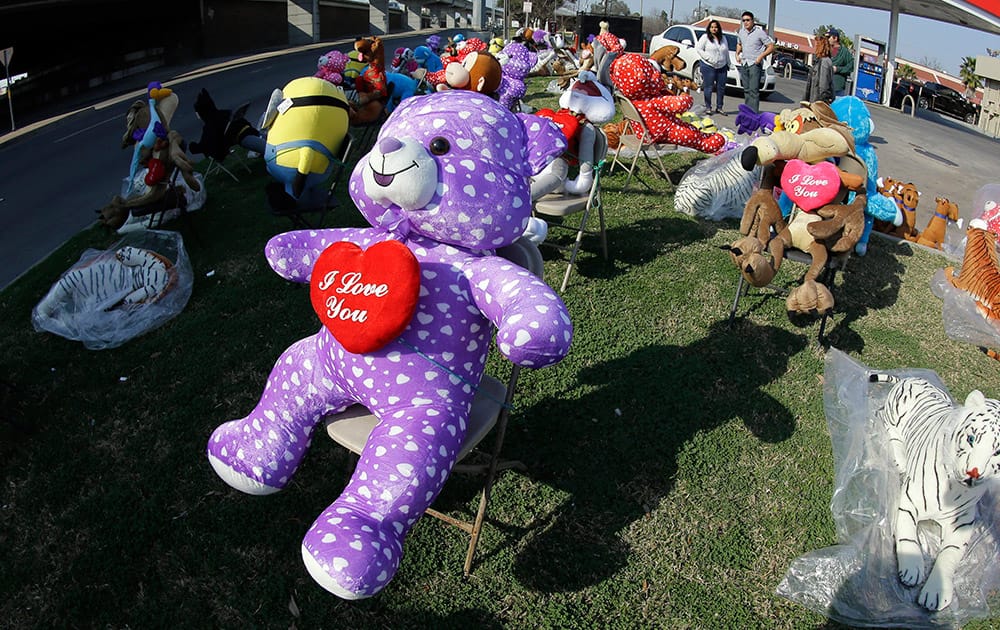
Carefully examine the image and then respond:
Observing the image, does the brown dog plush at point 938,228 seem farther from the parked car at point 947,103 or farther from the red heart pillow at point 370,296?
the parked car at point 947,103

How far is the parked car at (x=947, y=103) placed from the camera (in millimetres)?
21562

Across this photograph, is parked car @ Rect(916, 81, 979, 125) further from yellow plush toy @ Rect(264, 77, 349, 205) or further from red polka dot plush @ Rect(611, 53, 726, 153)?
yellow plush toy @ Rect(264, 77, 349, 205)

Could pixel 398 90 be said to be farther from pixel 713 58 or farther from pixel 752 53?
pixel 752 53

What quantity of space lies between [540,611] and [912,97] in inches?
764

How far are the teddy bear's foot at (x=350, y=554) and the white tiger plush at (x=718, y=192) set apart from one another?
5.50 metres

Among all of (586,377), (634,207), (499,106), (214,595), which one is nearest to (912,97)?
(634,207)

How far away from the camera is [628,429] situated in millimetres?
A: 3902

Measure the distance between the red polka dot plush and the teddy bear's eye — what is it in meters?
5.45

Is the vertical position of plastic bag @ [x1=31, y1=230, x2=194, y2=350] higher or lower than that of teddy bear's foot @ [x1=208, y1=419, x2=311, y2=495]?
lower

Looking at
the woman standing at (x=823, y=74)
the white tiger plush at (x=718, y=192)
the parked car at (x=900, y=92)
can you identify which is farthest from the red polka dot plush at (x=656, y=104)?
the parked car at (x=900, y=92)

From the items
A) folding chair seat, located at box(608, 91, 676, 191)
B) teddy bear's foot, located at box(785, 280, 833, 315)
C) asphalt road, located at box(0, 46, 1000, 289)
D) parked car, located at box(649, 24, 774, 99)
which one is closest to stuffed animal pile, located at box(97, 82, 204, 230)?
asphalt road, located at box(0, 46, 1000, 289)

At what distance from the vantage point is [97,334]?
484cm

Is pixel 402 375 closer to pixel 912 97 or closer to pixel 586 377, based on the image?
pixel 586 377

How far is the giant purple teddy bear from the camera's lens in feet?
7.68
